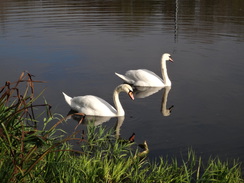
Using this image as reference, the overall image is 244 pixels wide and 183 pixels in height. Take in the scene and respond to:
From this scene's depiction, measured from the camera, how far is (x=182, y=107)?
1124cm

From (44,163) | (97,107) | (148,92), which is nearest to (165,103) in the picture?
(148,92)

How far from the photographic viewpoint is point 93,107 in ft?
35.0

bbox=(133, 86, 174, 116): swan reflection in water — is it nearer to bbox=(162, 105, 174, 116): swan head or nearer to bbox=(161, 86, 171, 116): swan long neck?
bbox=(161, 86, 171, 116): swan long neck

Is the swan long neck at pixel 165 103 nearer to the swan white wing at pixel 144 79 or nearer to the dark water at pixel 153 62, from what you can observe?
the dark water at pixel 153 62

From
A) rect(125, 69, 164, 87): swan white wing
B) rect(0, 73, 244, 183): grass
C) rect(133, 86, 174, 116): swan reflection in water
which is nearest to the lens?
rect(0, 73, 244, 183): grass

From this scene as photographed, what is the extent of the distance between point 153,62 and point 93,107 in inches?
241

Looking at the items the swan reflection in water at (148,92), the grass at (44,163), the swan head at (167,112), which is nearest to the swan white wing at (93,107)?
the swan head at (167,112)

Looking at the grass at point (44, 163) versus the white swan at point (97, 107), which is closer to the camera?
the grass at point (44, 163)

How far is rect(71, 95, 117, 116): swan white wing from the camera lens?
1064 cm

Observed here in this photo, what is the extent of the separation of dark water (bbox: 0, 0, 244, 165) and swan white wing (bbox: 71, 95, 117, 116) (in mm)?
332

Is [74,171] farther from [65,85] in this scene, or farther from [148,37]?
[148,37]

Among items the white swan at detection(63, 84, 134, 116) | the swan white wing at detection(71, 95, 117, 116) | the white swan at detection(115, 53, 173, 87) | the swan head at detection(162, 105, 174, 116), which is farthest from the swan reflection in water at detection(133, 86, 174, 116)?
the swan white wing at detection(71, 95, 117, 116)

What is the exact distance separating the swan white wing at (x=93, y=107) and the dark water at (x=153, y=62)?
332 millimetres

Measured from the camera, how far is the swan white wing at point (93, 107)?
10.6 m
